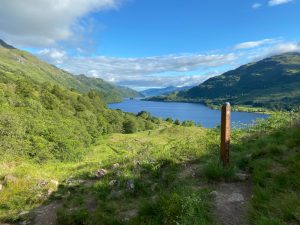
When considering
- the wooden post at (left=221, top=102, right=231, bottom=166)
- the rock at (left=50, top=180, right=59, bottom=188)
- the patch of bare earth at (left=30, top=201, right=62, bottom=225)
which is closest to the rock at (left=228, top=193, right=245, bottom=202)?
the wooden post at (left=221, top=102, right=231, bottom=166)

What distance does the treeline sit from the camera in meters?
43.2

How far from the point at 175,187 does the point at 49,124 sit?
57.7 metres

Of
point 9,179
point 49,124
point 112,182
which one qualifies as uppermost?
point 112,182

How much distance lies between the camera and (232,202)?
8086 millimetres

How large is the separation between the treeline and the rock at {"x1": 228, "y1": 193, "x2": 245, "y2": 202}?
20.7 metres

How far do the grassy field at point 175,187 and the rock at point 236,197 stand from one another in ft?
1.26

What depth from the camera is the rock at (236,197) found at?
8195mm

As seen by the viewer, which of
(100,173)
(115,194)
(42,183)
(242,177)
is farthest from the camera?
(100,173)

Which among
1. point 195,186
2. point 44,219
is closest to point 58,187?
point 44,219

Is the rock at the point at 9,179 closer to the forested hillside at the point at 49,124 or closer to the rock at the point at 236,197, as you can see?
the forested hillside at the point at 49,124

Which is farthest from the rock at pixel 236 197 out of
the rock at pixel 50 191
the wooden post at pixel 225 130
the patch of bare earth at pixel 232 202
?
the rock at pixel 50 191

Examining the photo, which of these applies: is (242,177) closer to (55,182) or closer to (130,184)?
(130,184)

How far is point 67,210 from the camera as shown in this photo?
10.1 metres

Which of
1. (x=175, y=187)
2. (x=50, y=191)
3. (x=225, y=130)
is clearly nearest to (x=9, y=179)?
(x=50, y=191)
